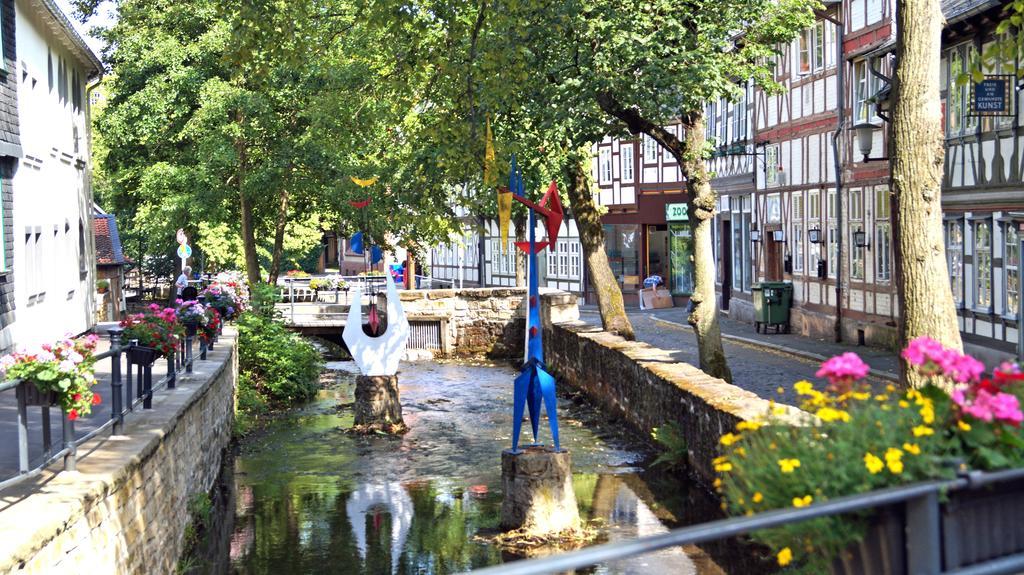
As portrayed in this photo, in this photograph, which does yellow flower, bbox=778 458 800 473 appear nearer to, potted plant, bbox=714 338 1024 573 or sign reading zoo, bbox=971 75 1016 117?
potted plant, bbox=714 338 1024 573

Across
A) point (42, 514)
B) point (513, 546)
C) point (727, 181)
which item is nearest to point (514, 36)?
point (513, 546)

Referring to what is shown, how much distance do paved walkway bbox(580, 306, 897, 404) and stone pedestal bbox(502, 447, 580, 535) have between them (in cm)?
741

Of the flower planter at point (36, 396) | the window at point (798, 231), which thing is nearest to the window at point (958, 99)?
the window at point (798, 231)

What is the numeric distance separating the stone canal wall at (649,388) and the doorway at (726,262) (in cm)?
1335

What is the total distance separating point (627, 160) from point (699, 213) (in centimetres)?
3074

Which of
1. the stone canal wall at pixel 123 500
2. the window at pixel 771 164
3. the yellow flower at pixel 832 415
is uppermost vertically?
the window at pixel 771 164

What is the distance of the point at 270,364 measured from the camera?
26062mm

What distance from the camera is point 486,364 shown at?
33.9 m

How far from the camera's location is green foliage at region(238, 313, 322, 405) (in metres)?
25.7

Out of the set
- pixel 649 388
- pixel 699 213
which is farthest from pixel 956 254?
pixel 649 388

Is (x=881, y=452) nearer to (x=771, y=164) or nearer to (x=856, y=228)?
(x=856, y=228)

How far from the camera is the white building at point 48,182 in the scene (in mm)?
23172

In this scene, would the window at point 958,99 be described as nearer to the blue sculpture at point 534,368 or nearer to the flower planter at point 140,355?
the blue sculpture at point 534,368

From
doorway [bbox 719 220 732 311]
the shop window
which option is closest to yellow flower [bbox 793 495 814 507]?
doorway [bbox 719 220 732 311]
